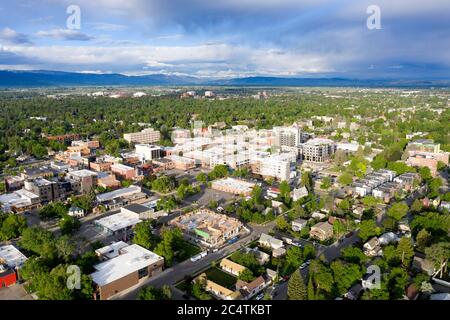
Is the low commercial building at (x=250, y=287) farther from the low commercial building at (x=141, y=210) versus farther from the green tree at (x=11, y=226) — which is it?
the green tree at (x=11, y=226)

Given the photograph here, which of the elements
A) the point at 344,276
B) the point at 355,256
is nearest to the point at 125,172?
the point at 355,256

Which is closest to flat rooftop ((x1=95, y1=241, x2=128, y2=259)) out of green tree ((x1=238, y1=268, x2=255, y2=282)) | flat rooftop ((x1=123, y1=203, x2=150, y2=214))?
flat rooftop ((x1=123, y1=203, x2=150, y2=214))

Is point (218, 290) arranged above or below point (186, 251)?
below

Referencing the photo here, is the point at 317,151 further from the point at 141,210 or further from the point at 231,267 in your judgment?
the point at 231,267

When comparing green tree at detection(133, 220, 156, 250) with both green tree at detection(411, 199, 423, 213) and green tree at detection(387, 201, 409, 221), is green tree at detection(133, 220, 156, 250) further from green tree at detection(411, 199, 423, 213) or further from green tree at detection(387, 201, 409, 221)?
green tree at detection(411, 199, 423, 213)

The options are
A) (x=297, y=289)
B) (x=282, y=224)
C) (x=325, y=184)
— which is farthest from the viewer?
(x=325, y=184)

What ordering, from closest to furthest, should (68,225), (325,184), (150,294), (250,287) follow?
(150,294) < (250,287) < (68,225) < (325,184)

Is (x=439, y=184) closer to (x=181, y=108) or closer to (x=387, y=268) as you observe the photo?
(x=387, y=268)
